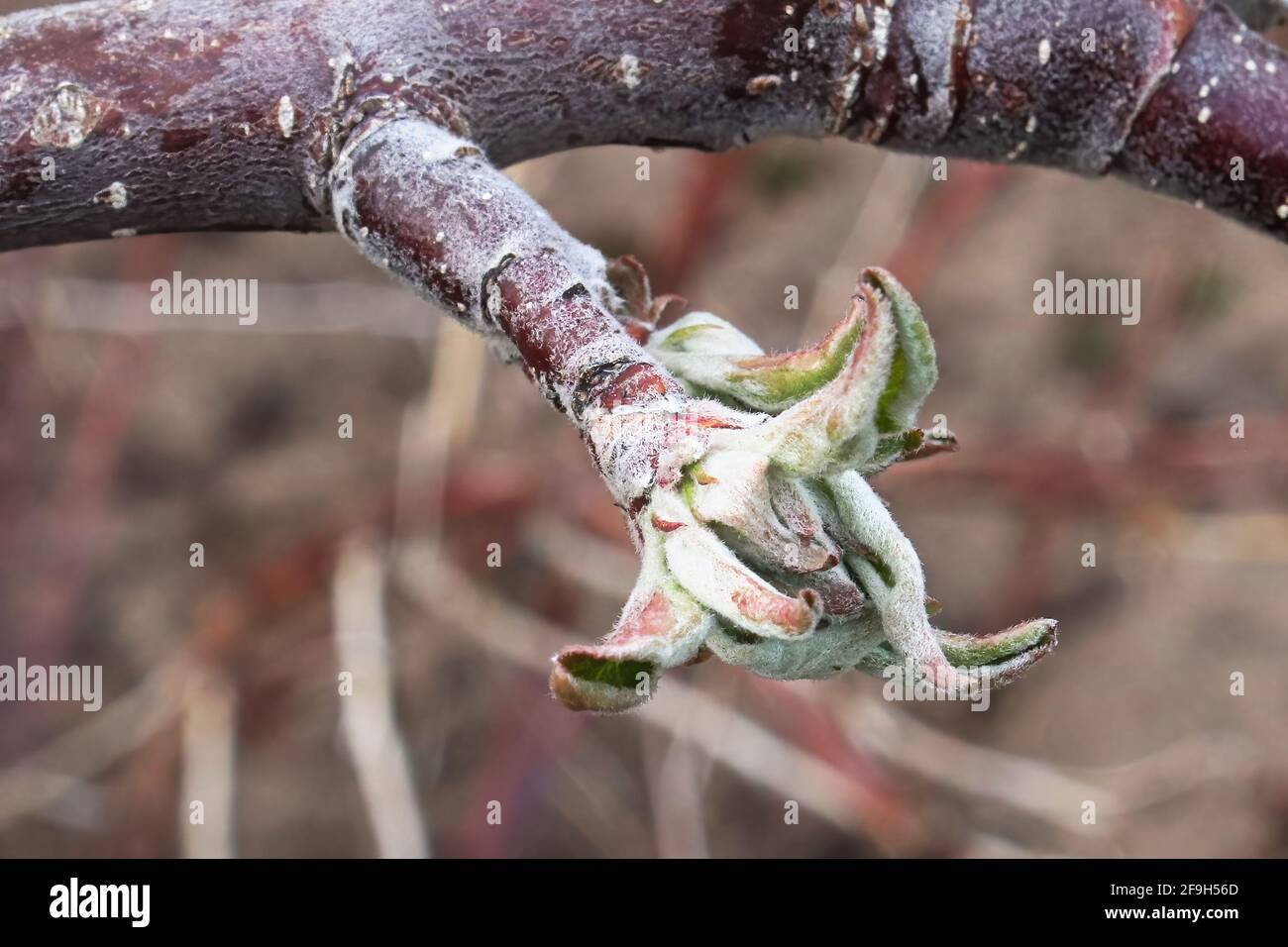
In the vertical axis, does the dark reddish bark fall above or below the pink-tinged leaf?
above

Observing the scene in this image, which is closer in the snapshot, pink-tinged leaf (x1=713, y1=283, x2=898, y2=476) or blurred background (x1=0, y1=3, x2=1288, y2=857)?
pink-tinged leaf (x1=713, y1=283, x2=898, y2=476)

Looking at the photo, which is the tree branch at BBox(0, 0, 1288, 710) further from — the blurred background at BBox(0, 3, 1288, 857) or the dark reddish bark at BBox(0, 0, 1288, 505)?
the blurred background at BBox(0, 3, 1288, 857)

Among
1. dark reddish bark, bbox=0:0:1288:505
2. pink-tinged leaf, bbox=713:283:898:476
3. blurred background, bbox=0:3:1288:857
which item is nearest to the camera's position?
pink-tinged leaf, bbox=713:283:898:476

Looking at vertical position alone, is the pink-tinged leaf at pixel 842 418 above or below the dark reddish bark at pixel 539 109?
below

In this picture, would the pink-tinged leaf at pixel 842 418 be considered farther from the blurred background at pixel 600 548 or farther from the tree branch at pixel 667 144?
the blurred background at pixel 600 548

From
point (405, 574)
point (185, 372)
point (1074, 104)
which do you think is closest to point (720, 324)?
point (1074, 104)

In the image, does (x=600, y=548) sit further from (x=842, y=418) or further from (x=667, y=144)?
(x=842, y=418)

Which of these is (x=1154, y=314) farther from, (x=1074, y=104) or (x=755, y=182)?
(x=1074, y=104)

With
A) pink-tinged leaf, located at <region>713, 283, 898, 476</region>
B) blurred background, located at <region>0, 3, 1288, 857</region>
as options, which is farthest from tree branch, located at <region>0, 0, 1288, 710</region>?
blurred background, located at <region>0, 3, 1288, 857</region>

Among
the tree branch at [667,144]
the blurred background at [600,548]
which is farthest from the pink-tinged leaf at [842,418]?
the blurred background at [600,548]
